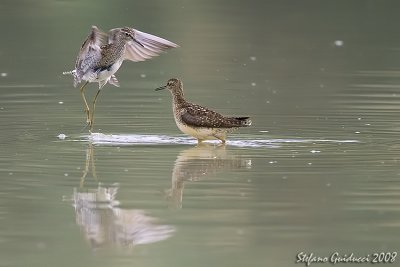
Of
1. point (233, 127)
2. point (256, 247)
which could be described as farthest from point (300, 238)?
point (233, 127)

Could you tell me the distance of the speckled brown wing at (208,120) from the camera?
1375cm

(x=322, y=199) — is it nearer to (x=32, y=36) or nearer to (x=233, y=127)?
(x=233, y=127)

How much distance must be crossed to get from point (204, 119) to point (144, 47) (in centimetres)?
219

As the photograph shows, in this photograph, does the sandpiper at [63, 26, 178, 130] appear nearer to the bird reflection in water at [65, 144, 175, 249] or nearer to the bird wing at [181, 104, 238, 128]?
the bird wing at [181, 104, 238, 128]

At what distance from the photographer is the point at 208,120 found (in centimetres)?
1380

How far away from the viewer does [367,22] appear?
27469mm

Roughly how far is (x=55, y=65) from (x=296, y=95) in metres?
5.02

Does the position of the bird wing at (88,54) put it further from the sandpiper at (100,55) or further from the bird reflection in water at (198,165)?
the bird reflection in water at (198,165)

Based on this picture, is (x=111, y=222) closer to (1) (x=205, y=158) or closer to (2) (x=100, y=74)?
(1) (x=205, y=158)

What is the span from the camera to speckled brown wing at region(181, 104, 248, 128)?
541 inches

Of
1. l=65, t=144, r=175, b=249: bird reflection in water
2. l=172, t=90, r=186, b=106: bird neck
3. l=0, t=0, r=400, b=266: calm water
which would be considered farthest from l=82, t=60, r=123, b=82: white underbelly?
l=65, t=144, r=175, b=249: bird reflection in water

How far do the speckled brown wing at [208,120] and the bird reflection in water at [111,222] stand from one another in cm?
296

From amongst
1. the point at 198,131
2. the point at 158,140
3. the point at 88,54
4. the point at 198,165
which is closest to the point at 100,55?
the point at 88,54

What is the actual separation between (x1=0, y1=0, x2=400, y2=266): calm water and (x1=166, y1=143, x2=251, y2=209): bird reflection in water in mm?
29
